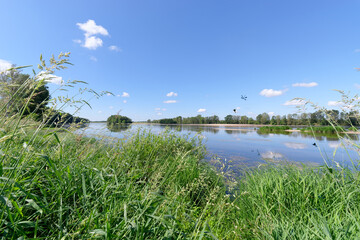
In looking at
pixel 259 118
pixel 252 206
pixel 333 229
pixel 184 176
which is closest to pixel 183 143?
pixel 184 176

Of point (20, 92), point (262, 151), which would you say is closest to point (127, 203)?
point (20, 92)

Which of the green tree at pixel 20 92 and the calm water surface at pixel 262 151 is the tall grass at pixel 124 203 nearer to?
the green tree at pixel 20 92

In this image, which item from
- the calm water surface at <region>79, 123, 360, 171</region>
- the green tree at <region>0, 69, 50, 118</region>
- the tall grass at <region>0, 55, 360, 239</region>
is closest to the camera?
the green tree at <region>0, 69, 50, 118</region>

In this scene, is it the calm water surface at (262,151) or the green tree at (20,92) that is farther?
the calm water surface at (262,151)

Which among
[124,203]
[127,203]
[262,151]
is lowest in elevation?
[262,151]

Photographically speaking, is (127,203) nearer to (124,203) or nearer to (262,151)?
(124,203)

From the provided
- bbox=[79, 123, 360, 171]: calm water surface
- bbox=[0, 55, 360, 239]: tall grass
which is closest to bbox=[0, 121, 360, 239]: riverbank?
bbox=[0, 55, 360, 239]: tall grass

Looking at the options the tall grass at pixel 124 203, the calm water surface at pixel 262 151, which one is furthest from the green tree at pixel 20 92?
the calm water surface at pixel 262 151

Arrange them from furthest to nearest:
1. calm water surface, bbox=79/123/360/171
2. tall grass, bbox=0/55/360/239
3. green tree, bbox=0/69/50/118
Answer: calm water surface, bbox=79/123/360/171
tall grass, bbox=0/55/360/239
green tree, bbox=0/69/50/118

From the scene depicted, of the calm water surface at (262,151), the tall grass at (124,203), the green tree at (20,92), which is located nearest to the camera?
the green tree at (20,92)

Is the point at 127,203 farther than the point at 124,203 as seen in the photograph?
Yes

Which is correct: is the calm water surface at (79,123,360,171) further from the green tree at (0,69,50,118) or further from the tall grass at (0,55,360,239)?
the green tree at (0,69,50,118)

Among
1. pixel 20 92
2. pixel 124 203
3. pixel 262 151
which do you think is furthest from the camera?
pixel 262 151

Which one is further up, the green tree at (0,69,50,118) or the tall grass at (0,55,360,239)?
the green tree at (0,69,50,118)
